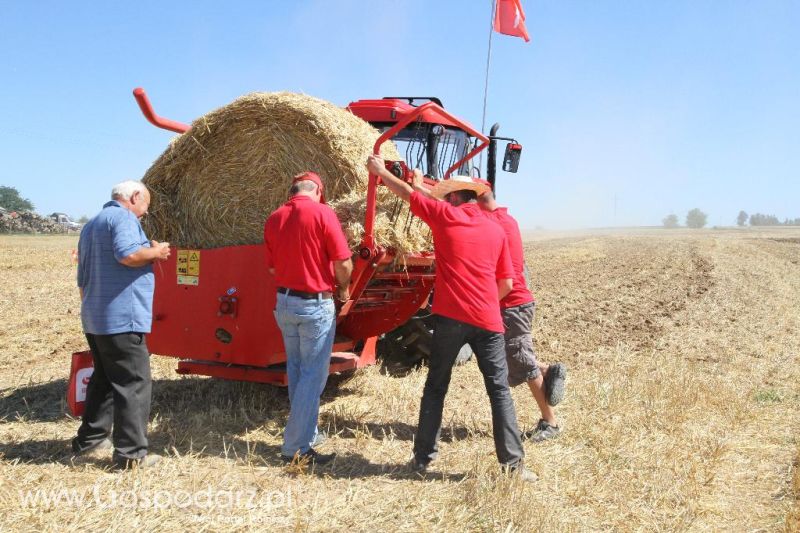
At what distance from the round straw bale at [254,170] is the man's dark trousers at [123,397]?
1.40 meters

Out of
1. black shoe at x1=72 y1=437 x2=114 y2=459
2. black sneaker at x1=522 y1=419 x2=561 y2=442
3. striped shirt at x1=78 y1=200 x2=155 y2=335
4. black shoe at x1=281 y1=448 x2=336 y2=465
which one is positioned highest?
striped shirt at x1=78 y1=200 x2=155 y2=335

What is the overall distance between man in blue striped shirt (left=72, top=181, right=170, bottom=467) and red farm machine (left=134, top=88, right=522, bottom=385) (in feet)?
2.96

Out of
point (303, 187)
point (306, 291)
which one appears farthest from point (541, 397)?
point (303, 187)

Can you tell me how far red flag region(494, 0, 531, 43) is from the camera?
11.4 metres

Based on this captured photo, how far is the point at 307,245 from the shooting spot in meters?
4.09

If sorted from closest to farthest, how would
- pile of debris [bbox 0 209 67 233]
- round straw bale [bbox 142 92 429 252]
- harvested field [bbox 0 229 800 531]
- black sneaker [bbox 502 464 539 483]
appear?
harvested field [bbox 0 229 800 531]
black sneaker [bbox 502 464 539 483]
round straw bale [bbox 142 92 429 252]
pile of debris [bbox 0 209 67 233]

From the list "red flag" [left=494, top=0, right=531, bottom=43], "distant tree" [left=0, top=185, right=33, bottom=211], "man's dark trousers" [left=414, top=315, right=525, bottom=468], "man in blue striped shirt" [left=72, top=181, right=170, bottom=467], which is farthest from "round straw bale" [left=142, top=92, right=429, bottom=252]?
"distant tree" [left=0, top=185, right=33, bottom=211]

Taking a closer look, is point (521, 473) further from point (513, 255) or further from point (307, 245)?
point (307, 245)

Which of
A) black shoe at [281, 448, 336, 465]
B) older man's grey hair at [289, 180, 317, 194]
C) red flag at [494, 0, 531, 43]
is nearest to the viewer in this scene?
black shoe at [281, 448, 336, 465]

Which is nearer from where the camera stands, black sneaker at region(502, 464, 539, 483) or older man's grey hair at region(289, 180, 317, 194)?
black sneaker at region(502, 464, 539, 483)

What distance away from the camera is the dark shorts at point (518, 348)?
15.4ft

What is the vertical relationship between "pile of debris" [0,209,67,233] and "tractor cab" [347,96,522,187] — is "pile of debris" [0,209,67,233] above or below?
below

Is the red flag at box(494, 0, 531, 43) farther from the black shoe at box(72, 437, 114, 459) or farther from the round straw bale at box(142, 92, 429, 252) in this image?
the black shoe at box(72, 437, 114, 459)

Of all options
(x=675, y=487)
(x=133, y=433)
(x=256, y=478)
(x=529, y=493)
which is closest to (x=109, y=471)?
(x=133, y=433)
